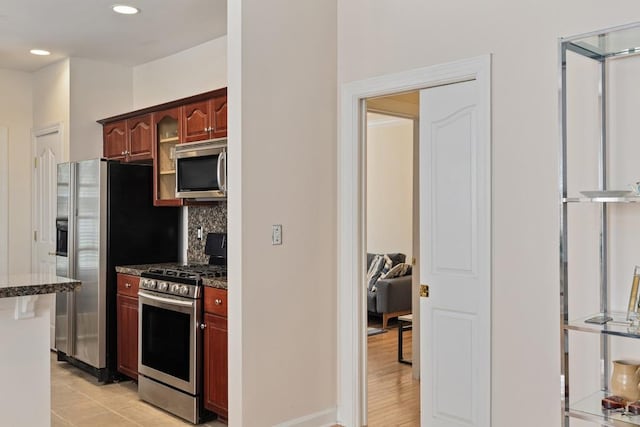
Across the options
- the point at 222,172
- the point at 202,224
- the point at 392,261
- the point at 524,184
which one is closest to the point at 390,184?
the point at 392,261

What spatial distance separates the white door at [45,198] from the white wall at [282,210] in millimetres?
3267

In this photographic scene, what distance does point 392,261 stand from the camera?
7.64 metres

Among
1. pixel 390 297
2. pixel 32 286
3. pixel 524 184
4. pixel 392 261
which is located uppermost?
pixel 524 184

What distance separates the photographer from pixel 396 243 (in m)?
8.27

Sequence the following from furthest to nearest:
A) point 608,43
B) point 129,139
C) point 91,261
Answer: point 129,139 → point 91,261 → point 608,43

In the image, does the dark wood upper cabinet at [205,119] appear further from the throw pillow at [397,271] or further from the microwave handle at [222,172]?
the throw pillow at [397,271]

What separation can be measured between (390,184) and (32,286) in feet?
20.5

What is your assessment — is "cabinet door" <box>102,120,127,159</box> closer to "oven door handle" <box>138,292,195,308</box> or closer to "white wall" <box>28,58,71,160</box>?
"white wall" <box>28,58,71,160</box>

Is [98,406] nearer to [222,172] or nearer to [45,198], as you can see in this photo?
[222,172]

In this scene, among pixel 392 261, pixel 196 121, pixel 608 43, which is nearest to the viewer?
pixel 608 43

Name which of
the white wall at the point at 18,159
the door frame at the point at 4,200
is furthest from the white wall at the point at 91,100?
the door frame at the point at 4,200

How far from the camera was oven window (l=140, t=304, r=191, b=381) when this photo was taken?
3.90 metres

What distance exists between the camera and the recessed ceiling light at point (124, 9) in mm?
4223

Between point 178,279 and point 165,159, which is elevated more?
point 165,159
